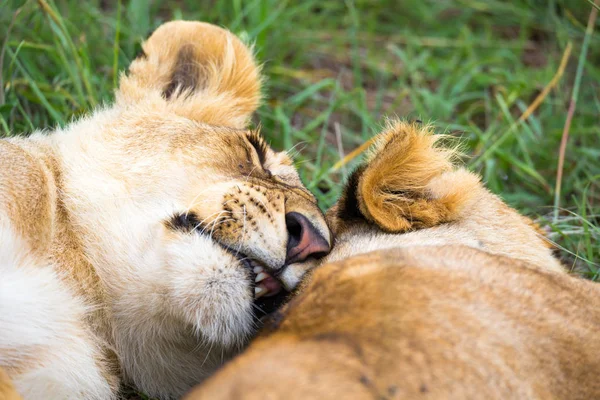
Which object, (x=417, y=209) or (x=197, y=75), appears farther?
(x=197, y=75)

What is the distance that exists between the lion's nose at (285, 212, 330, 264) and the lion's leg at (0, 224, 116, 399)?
75cm

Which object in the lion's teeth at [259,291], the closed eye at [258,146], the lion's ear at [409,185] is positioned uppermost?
the lion's ear at [409,185]

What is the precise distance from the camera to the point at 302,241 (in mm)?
2621

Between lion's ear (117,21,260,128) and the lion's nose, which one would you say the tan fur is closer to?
the lion's nose

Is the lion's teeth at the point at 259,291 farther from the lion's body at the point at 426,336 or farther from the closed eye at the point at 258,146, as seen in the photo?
the closed eye at the point at 258,146

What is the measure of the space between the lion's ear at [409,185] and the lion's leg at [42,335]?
1.06 metres

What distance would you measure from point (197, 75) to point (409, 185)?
4.84 ft

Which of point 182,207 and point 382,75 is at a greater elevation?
point 182,207

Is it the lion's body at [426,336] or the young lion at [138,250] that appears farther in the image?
the young lion at [138,250]

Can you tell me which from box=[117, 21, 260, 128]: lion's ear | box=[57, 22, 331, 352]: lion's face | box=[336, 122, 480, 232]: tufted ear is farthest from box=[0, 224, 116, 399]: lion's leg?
box=[117, 21, 260, 128]: lion's ear

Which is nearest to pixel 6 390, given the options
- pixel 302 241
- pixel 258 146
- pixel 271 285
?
pixel 271 285

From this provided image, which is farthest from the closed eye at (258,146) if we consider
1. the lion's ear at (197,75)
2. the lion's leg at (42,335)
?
the lion's leg at (42,335)

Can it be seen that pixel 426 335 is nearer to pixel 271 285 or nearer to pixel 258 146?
pixel 271 285

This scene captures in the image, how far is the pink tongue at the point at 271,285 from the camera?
8.51 ft
